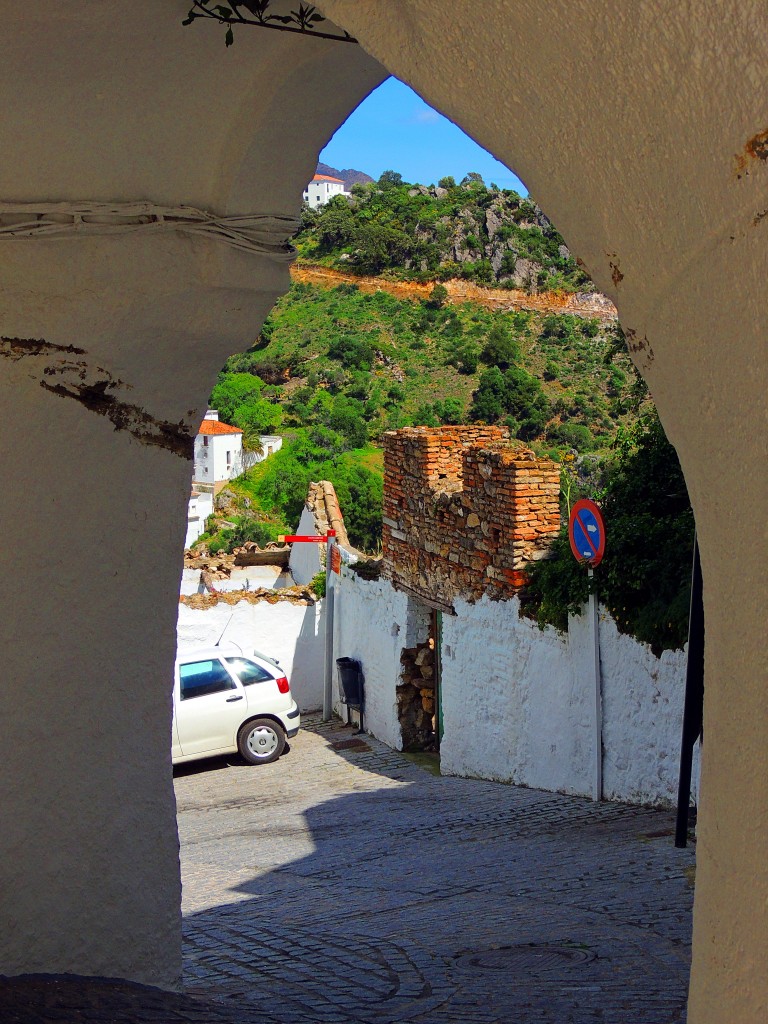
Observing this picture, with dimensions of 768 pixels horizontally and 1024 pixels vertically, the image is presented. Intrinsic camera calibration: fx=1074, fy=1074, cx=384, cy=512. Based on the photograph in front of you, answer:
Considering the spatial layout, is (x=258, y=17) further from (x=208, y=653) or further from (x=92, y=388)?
(x=208, y=653)

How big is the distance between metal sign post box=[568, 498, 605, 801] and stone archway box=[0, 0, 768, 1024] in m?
4.64

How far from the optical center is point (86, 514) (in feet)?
13.7

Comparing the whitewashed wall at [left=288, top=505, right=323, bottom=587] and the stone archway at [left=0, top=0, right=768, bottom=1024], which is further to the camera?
the whitewashed wall at [left=288, top=505, right=323, bottom=587]

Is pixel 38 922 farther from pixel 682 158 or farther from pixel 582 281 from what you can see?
pixel 582 281

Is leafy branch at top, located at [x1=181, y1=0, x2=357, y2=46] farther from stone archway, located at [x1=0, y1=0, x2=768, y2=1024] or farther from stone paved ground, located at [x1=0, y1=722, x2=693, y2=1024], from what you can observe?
stone paved ground, located at [x1=0, y1=722, x2=693, y2=1024]

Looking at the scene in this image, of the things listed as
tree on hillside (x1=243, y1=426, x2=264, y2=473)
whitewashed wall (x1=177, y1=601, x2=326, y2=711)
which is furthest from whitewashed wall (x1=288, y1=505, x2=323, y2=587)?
tree on hillside (x1=243, y1=426, x2=264, y2=473)

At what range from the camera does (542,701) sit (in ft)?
31.0

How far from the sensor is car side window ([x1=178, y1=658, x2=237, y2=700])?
39.9ft

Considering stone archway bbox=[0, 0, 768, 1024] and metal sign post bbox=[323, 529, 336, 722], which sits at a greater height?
stone archway bbox=[0, 0, 768, 1024]

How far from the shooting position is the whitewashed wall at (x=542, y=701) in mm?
8094

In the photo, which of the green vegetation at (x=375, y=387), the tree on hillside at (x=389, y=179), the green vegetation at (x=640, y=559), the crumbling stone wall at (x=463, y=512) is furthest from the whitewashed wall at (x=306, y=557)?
the tree on hillside at (x=389, y=179)

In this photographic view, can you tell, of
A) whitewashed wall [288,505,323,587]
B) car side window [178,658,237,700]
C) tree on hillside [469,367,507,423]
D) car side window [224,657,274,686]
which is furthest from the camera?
tree on hillside [469,367,507,423]

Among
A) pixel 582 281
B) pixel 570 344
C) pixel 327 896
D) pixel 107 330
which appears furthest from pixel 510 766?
pixel 582 281

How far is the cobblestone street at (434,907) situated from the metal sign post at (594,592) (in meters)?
0.33
